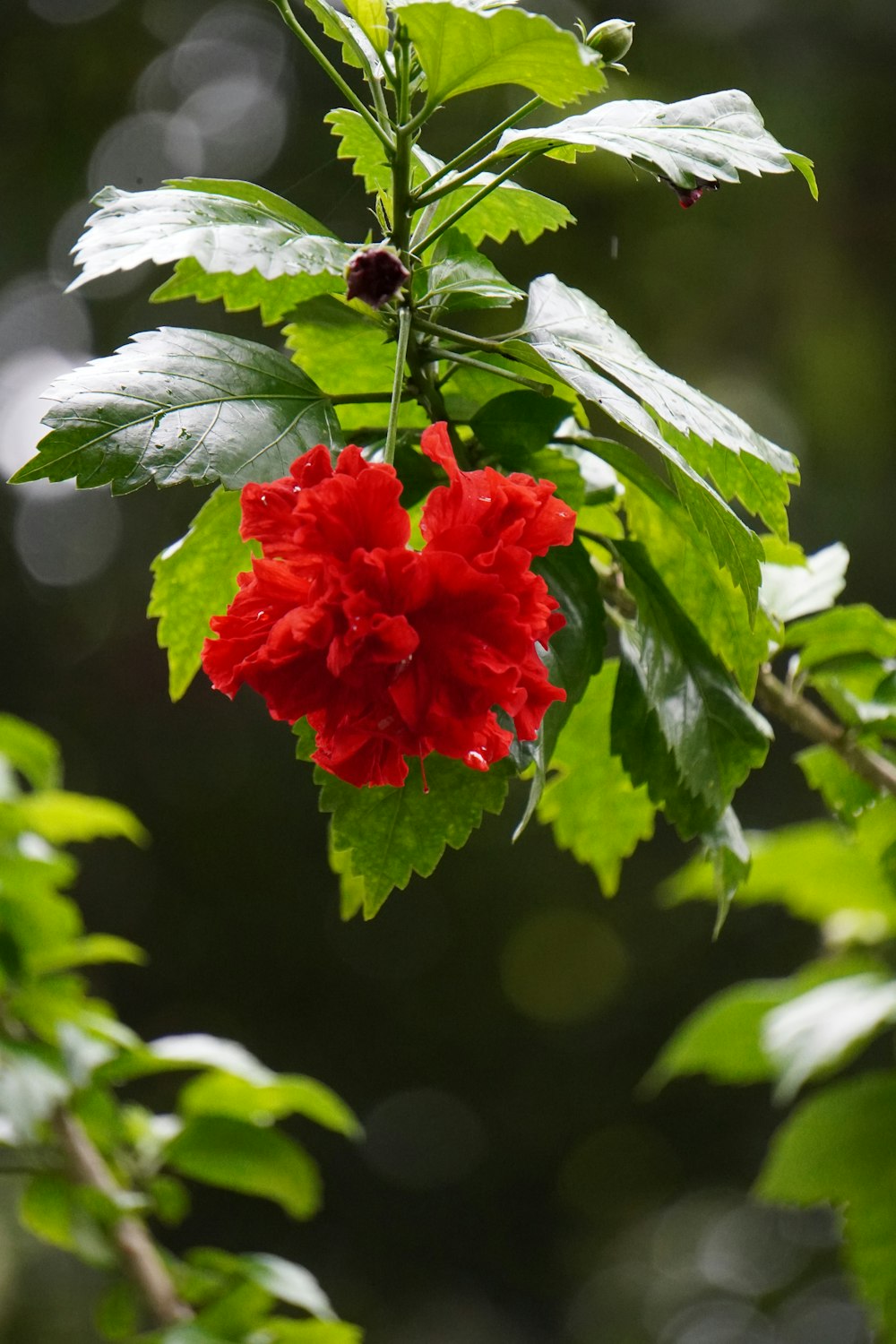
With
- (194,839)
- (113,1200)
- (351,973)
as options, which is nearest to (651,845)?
(351,973)

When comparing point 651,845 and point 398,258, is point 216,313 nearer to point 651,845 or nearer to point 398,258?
point 651,845

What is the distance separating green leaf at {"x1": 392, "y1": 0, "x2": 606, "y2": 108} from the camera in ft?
1.94

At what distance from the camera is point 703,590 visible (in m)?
0.78

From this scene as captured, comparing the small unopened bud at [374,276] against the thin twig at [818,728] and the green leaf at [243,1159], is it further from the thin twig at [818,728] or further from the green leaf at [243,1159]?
the green leaf at [243,1159]

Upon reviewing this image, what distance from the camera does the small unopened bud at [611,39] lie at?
0.69m

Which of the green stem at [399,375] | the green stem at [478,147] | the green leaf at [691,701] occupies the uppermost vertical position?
the green stem at [478,147]

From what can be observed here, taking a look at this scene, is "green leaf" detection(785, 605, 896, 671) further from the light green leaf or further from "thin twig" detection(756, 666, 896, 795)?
the light green leaf

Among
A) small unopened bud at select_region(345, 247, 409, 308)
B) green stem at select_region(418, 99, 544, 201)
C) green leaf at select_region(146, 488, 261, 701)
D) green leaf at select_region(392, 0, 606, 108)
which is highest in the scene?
green leaf at select_region(392, 0, 606, 108)

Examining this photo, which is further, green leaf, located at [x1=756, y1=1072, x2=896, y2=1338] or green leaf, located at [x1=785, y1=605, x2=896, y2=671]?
green leaf, located at [x1=756, y1=1072, x2=896, y2=1338]

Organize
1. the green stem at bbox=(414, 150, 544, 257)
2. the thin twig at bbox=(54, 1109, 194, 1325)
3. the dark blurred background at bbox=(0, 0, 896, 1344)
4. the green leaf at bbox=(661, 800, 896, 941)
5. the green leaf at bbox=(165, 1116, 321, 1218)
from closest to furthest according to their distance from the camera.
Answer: the green stem at bbox=(414, 150, 544, 257) → the thin twig at bbox=(54, 1109, 194, 1325) → the green leaf at bbox=(165, 1116, 321, 1218) → the green leaf at bbox=(661, 800, 896, 941) → the dark blurred background at bbox=(0, 0, 896, 1344)

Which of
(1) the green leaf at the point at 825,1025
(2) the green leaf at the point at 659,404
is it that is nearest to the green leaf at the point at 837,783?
(2) the green leaf at the point at 659,404

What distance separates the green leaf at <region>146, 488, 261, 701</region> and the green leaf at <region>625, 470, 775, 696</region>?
0.78 ft

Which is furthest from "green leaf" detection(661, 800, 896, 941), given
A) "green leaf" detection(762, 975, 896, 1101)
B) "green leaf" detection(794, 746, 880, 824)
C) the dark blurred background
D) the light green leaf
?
the dark blurred background

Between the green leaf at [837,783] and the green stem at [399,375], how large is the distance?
466mm
